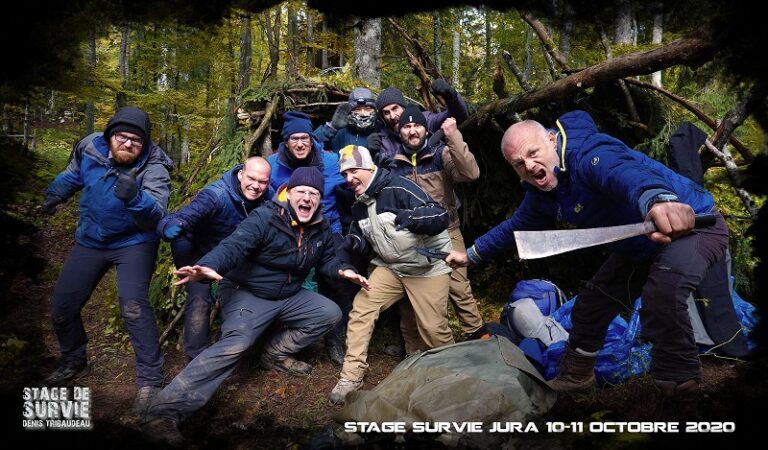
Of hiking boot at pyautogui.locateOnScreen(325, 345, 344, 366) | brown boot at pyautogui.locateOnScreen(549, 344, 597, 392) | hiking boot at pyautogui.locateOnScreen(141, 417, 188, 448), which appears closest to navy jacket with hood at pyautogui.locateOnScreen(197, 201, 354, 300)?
hiking boot at pyautogui.locateOnScreen(325, 345, 344, 366)

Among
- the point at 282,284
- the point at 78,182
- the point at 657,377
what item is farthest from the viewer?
the point at 282,284

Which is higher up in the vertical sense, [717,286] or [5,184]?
[5,184]

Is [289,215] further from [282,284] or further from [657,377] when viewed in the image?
[657,377]

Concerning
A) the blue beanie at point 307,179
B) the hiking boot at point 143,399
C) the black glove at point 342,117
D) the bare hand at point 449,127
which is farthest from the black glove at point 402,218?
the hiking boot at point 143,399

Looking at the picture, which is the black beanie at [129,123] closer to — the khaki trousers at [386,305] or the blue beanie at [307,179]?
the blue beanie at [307,179]

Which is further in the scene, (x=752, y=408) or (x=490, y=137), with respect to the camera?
(x=490, y=137)

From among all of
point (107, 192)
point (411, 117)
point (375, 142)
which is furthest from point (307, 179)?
point (107, 192)

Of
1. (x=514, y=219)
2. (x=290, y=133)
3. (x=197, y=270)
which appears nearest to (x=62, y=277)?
(x=197, y=270)

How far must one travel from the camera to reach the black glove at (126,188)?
3.46 meters

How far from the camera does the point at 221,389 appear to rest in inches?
173

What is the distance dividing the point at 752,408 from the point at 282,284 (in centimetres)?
360

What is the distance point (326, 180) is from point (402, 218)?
116 centimetres

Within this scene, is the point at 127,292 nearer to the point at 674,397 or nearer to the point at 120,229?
the point at 120,229

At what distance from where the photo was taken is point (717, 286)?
13.5 feet
